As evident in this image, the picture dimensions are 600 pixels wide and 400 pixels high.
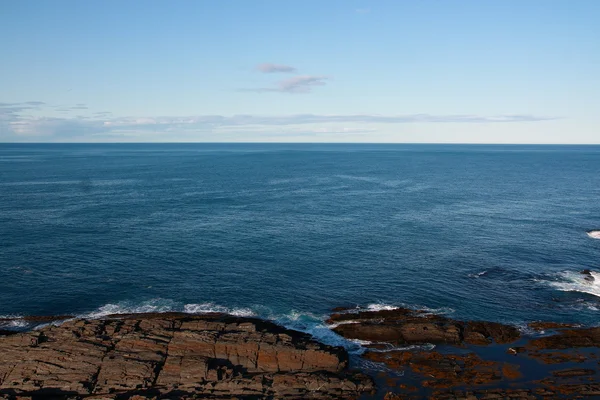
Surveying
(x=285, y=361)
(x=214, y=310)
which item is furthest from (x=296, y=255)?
(x=285, y=361)

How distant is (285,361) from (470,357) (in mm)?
22541

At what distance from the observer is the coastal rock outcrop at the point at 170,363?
161 feet

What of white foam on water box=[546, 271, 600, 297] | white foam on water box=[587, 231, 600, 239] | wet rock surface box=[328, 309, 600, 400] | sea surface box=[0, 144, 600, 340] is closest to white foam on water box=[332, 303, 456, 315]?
sea surface box=[0, 144, 600, 340]

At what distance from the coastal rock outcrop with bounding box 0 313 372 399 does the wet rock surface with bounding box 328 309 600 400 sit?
5.99 meters

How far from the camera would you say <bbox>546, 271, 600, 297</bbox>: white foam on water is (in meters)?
78.1

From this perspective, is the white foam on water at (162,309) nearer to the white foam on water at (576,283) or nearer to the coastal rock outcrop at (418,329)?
the coastal rock outcrop at (418,329)

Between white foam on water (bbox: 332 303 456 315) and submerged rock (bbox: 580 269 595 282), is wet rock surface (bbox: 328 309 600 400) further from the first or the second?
submerged rock (bbox: 580 269 595 282)

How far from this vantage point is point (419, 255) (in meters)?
95.7

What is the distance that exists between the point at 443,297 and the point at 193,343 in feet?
133

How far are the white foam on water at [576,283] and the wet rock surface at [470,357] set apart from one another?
15.0m

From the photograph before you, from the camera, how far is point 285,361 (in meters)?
54.4

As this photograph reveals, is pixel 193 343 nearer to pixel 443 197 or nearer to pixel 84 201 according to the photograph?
pixel 84 201

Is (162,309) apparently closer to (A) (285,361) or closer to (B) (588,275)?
(A) (285,361)

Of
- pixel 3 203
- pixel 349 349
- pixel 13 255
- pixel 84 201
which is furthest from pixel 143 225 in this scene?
pixel 349 349
